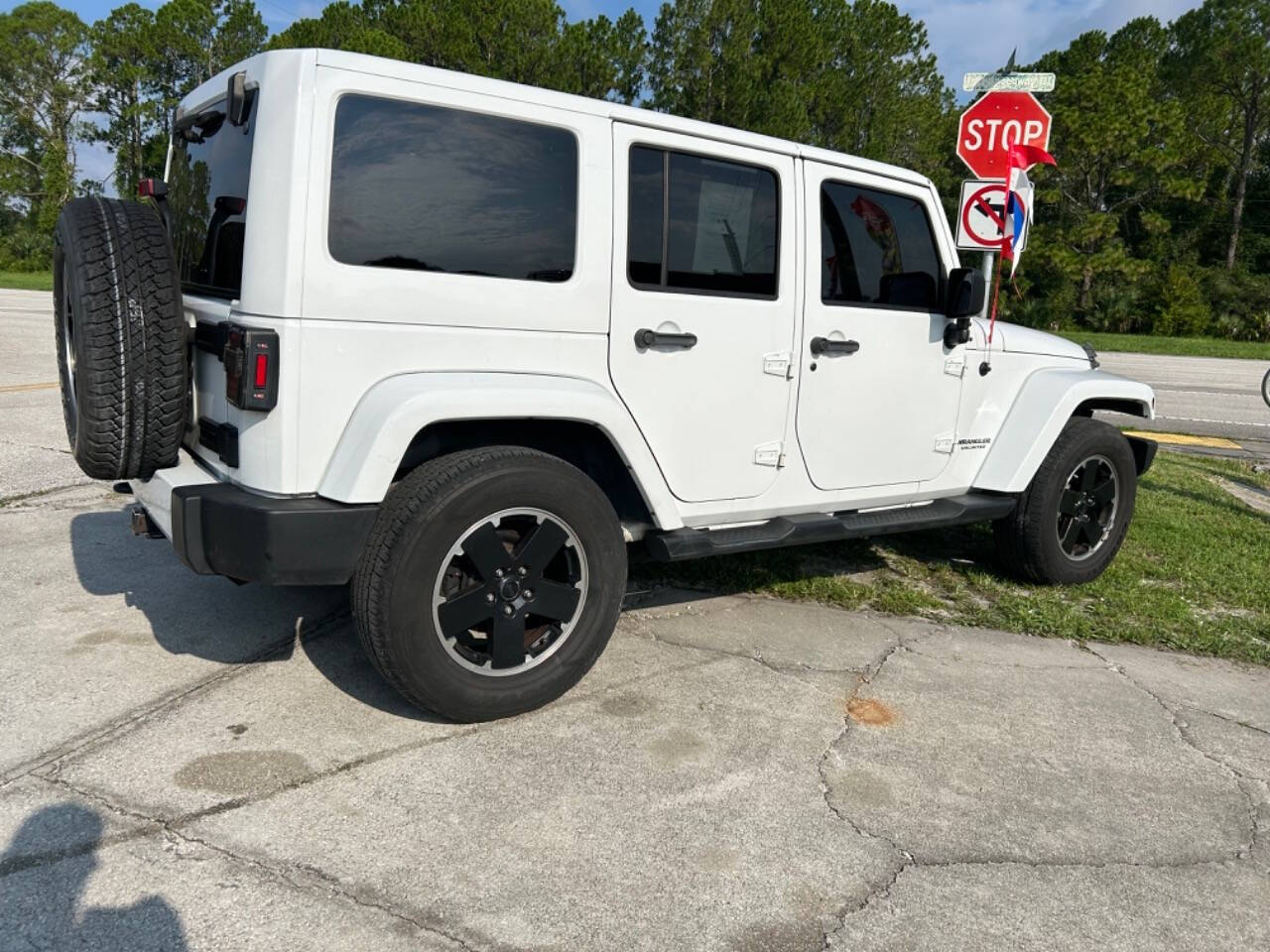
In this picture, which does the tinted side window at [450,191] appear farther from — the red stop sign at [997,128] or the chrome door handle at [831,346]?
the red stop sign at [997,128]

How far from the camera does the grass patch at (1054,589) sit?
15.2 feet

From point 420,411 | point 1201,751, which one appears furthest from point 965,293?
point 420,411

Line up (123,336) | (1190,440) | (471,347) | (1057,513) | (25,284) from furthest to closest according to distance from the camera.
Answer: (25,284), (1190,440), (1057,513), (471,347), (123,336)

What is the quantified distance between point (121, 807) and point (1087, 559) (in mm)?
4530

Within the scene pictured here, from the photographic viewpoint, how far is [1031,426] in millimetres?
4742

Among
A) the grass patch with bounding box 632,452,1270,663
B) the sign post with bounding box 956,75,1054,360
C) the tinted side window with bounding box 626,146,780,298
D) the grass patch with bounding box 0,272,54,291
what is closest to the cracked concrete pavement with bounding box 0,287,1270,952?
the grass patch with bounding box 632,452,1270,663

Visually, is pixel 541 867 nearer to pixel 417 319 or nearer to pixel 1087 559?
pixel 417 319

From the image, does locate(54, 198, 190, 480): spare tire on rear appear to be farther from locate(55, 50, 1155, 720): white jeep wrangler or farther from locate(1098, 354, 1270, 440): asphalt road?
locate(1098, 354, 1270, 440): asphalt road

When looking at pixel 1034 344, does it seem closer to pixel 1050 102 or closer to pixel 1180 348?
pixel 1180 348

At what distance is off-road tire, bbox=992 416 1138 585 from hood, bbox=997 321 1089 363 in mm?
354

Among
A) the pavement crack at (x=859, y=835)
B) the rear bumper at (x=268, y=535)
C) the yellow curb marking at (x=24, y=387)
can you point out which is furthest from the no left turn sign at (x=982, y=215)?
the yellow curb marking at (x=24, y=387)

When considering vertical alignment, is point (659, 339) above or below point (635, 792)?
above

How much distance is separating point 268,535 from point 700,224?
191 centimetres

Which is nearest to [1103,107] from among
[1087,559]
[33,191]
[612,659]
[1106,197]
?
[1106,197]
